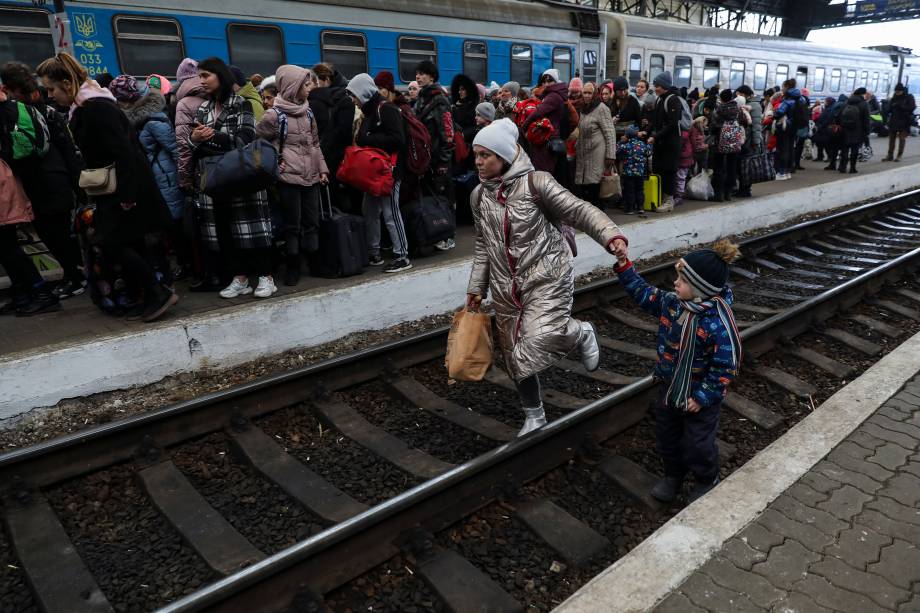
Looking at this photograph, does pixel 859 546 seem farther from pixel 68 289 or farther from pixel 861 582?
pixel 68 289

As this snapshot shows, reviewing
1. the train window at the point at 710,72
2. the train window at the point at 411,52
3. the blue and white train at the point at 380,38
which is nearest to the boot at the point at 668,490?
the blue and white train at the point at 380,38

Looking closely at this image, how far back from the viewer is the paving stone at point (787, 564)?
109 inches

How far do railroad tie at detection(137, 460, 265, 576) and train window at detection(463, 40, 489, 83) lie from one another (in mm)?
10672

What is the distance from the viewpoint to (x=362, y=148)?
6.49 meters

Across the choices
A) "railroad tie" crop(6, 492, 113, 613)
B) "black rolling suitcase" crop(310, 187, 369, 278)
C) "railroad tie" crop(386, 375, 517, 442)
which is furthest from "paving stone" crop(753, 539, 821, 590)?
"black rolling suitcase" crop(310, 187, 369, 278)

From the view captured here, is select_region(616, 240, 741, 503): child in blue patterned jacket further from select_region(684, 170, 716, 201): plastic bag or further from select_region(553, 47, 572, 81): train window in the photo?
select_region(553, 47, 572, 81): train window

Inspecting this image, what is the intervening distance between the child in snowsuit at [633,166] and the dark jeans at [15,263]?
755cm

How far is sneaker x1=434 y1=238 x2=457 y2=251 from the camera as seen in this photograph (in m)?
7.72

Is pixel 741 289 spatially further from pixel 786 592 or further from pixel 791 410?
pixel 786 592

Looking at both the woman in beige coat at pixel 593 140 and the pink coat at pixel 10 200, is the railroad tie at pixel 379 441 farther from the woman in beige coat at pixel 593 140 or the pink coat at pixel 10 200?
the woman in beige coat at pixel 593 140

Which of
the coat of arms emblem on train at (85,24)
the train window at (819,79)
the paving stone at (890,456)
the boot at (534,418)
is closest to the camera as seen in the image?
the paving stone at (890,456)

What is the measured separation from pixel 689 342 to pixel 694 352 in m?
0.05

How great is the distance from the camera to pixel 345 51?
36.0ft

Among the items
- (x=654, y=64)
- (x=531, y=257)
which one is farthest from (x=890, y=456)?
(x=654, y=64)
